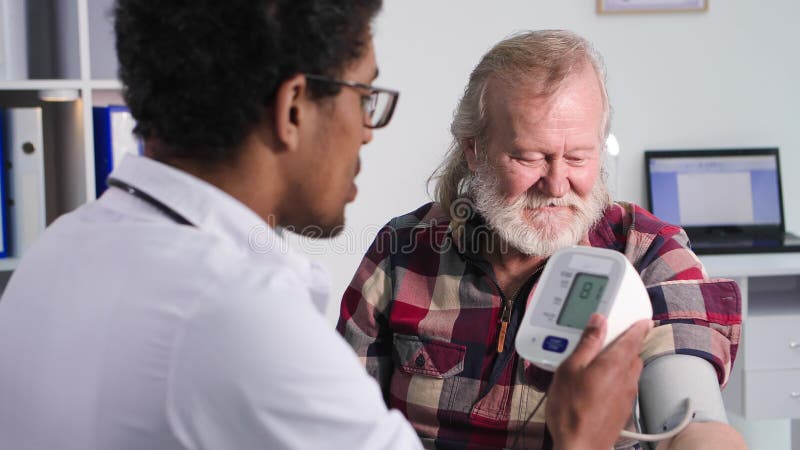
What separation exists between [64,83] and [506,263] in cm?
122

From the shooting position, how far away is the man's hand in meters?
1.03

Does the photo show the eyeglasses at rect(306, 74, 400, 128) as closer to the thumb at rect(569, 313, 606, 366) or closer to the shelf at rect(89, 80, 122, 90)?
the thumb at rect(569, 313, 606, 366)

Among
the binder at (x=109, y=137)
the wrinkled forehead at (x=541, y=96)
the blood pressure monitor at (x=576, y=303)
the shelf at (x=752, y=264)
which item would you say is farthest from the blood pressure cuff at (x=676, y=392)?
the binder at (x=109, y=137)

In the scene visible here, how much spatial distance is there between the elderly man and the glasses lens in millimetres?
475

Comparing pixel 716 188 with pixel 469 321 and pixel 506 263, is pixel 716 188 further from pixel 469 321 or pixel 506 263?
pixel 469 321

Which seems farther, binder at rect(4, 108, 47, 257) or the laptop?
the laptop

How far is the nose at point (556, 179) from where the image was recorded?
4.71ft

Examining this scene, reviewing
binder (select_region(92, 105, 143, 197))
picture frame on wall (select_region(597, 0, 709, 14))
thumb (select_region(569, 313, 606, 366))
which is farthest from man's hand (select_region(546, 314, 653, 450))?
picture frame on wall (select_region(597, 0, 709, 14))

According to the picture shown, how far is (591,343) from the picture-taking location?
41.0 inches

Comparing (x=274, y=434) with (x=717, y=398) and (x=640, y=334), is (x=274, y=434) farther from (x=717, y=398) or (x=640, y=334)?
(x=717, y=398)

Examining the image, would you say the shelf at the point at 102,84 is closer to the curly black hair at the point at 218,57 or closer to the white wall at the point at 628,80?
the white wall at the point at 628,80

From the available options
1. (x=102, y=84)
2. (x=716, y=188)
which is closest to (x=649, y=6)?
(x=716, y=188)

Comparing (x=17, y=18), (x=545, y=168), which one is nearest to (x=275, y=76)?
(x=545, y=168)

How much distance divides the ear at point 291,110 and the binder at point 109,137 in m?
Answer: 1.35
